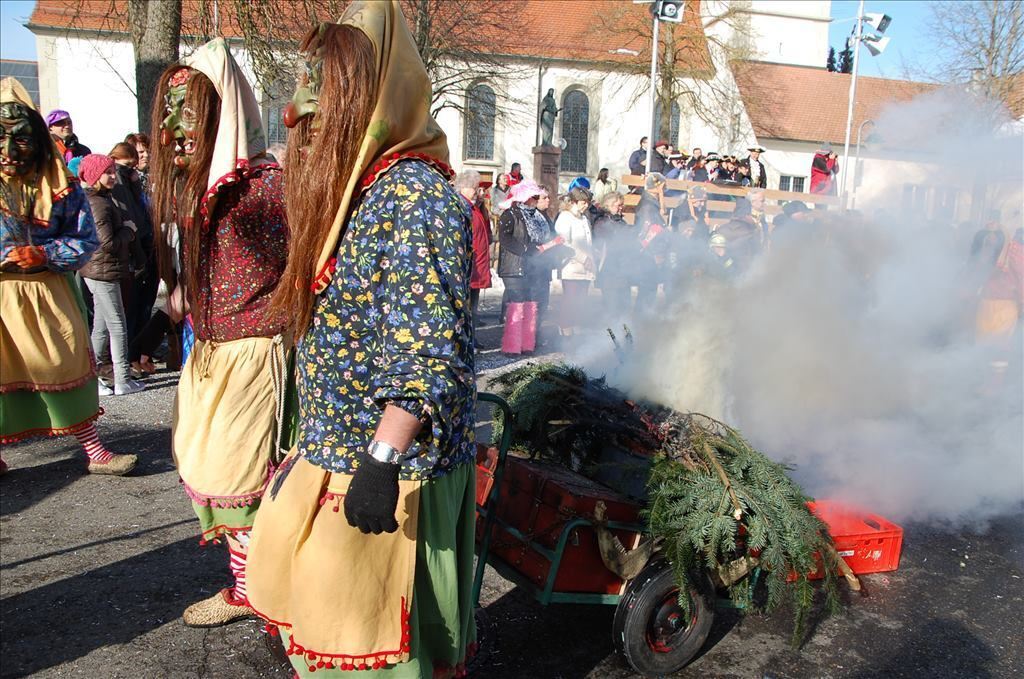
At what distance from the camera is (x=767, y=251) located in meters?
5.76

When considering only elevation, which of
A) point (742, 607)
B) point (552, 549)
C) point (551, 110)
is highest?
point (551, 110)

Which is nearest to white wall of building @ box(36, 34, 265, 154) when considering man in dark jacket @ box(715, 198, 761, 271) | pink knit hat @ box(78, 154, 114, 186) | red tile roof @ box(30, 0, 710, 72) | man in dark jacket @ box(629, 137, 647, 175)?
red tile roof @ box(30, 0, 710, 72)

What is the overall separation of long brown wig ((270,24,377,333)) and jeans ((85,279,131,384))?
5.49 meters

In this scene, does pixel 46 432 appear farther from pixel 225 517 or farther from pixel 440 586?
pixel 440 586

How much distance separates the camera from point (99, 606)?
11.3 feet

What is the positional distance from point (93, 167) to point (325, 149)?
5.71 metres

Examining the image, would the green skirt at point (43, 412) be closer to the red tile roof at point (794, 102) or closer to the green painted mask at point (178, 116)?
the green painted mask at point (178, 116)

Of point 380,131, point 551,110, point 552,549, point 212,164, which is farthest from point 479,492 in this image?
point 551,110

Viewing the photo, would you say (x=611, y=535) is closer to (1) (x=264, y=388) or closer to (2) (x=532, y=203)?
(1) (x=264, y=388)

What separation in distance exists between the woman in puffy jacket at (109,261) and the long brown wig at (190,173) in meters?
4.17

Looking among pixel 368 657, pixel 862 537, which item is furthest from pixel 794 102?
pixel 368 657

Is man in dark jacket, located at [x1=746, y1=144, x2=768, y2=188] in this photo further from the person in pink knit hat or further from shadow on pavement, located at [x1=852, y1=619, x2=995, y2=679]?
shadow on pavement, located at [x1=852, y1=619, x2=995, y2=679]

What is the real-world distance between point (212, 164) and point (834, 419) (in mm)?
3942

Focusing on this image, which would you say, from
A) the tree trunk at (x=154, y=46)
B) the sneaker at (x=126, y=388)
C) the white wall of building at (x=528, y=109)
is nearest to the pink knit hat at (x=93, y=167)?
the sneaker at (x=126, y=388)
